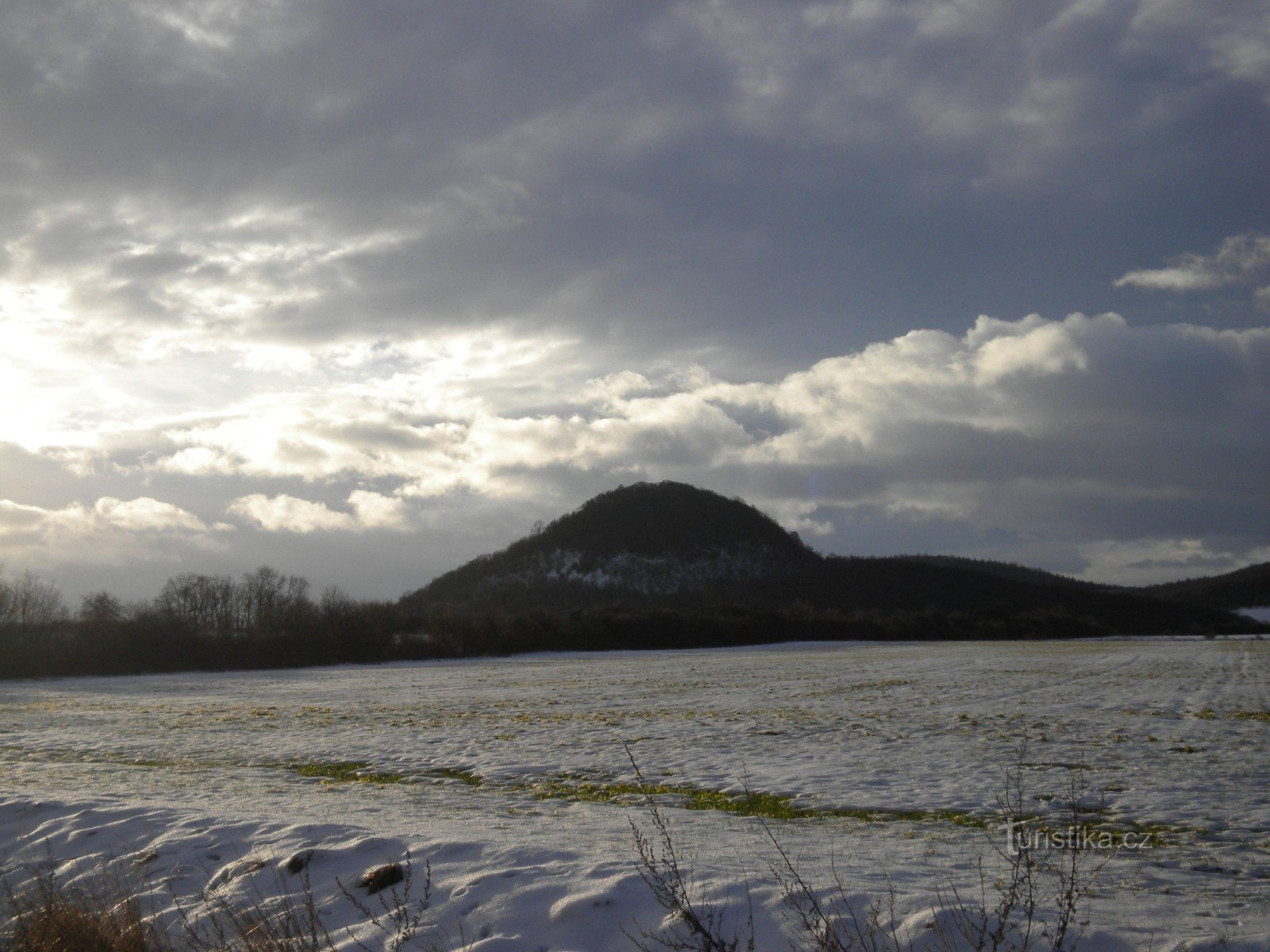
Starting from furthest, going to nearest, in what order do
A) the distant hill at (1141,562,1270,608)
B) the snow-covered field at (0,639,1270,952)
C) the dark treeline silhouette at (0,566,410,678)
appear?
the distant hill at (1141,562,1270,608) < the dark treeline silhouette at (0,566,410,678) < the snow-covered field at (0,639,1270,952)

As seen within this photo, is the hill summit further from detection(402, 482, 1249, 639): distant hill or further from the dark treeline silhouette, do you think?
the dark treeline silhouette

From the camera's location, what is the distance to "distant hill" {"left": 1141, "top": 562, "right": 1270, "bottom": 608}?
567 ft

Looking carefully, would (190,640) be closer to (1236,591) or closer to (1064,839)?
(1064,839)

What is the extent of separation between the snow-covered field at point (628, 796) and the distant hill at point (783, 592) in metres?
76.5

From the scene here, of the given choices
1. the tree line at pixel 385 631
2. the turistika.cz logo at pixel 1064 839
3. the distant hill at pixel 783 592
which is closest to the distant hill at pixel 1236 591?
the distant hill at pixel 783 592

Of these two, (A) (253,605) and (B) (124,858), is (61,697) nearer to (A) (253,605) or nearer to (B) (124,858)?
(B) (124,858)

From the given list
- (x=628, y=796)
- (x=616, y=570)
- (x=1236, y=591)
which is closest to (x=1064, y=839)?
(x=628, y=796)

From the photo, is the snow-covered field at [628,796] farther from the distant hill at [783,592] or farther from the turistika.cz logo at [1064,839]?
the distant hill at [783,592]

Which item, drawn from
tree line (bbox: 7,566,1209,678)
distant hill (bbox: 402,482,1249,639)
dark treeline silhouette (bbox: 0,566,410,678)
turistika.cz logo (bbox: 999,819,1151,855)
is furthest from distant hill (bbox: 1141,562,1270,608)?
turistika.cz logo (bbox: 999,819,1151,855)

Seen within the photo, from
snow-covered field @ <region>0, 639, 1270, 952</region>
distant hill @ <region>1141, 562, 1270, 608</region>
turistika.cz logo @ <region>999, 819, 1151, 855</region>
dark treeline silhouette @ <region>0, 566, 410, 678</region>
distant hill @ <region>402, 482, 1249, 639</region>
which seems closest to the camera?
snow-covered field @ <region>0, 639, 1270, 952</region>

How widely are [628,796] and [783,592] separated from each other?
15844 centimetres

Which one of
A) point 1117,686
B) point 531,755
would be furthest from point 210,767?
point 1117,686

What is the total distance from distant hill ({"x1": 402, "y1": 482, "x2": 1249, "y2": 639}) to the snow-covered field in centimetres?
7646

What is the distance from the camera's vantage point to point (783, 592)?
16800 cm
